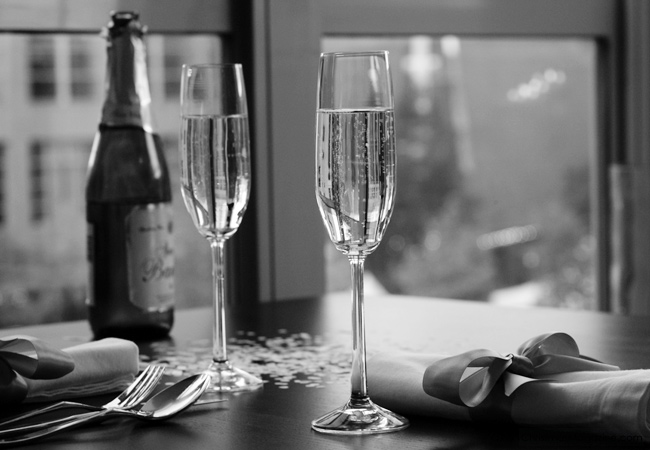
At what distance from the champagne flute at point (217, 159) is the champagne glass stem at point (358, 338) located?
191 mm

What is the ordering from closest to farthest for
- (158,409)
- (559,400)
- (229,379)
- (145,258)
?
(559,400), (158,409), (229,379), (145,258)

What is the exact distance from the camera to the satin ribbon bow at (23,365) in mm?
881

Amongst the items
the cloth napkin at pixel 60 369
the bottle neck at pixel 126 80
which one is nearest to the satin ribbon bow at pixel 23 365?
the cloth napkin at pixel 60 369

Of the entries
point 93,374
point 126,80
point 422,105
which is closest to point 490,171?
point 422,105

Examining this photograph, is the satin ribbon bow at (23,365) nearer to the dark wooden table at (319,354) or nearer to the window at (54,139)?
the dark wooden table at (319,354)

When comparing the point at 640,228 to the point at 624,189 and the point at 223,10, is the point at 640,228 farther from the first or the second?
the point at 223,10

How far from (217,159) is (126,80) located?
391mm

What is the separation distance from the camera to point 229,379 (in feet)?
3.24

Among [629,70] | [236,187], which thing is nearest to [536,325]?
[236,187]

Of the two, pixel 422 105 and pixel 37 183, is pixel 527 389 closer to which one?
pixel 37 183

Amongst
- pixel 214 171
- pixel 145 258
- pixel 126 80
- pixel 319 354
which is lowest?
pixel 319 354

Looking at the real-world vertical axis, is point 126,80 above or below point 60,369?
above

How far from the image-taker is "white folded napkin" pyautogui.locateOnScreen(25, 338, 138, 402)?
3.07 ft

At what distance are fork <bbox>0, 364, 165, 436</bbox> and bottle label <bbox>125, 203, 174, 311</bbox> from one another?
32cm
